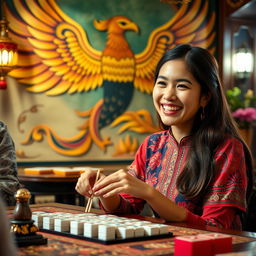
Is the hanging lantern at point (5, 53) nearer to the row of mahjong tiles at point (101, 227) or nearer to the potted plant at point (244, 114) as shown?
the potted plant at point (244, 114)

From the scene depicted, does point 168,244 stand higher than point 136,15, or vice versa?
point 136,15

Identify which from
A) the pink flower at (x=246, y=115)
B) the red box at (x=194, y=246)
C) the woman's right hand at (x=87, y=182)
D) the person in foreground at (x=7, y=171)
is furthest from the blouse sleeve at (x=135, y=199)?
the pink flower at (x=246, y=115)

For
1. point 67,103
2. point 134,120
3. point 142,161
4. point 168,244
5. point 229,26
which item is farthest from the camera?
point 229,26

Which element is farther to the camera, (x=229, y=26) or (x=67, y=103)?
(x=229, y=26)

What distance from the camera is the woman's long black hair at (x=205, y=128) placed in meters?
2.15

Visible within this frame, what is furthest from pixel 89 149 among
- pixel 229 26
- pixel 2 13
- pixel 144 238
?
pixel 144 238

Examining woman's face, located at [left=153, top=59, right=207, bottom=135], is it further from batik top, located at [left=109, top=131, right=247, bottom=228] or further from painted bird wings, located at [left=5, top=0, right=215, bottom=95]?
painted bird wings, located at [left=5, top=0, right=215, bottom=95]

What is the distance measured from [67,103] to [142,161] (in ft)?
12.3

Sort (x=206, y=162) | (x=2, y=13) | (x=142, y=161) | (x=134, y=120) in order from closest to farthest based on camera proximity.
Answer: (x=206, y=162) → (x=142, y=161) → (x=2, y=13) → (x=134, y=120)

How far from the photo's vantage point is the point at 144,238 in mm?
1452

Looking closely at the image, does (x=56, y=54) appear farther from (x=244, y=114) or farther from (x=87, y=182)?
(x=87, y=182)

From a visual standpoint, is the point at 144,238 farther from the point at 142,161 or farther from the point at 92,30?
the point at 92,30

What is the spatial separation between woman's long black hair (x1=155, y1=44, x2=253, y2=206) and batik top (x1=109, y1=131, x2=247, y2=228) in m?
Result: 0.04

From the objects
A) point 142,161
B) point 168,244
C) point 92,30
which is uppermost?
point 92,30
